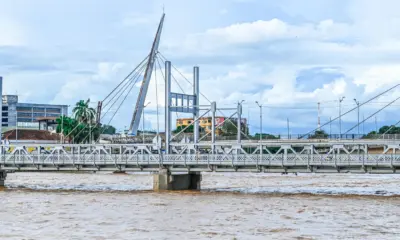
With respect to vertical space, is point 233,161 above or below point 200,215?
above

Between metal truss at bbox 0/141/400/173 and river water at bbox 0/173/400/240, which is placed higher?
metal truss at bbox 0/141/400/173

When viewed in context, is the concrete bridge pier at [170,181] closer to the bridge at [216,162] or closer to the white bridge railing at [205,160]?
the bridge at [216,162]

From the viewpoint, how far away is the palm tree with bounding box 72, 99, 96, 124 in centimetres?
16212

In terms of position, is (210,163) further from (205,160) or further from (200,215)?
(200,215)

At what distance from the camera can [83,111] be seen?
163375 mm

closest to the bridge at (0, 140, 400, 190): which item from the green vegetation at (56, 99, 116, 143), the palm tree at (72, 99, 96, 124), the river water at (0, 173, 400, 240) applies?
the river water at (0, 173, 400, 240)

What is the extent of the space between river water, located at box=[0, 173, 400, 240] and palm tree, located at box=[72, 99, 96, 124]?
9393 centimetres

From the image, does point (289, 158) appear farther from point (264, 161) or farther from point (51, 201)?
point (51, 201)

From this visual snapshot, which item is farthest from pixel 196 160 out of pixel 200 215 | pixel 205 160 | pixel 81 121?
pixel 81 121

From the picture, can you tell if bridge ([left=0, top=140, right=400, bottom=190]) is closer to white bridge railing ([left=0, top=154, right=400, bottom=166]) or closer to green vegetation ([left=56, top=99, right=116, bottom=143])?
white bridge railing ([left=0, top=154, right=400, bottom=166])

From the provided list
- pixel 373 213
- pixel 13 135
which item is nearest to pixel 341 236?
pixel 373 213

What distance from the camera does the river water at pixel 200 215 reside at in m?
41.2

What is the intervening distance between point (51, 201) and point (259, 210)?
16.9 metres

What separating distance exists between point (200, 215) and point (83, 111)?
382 feet
